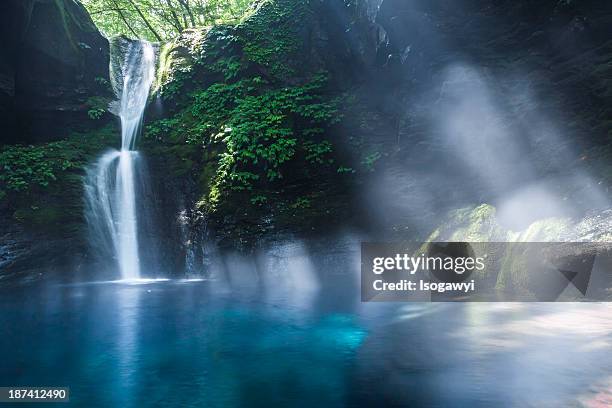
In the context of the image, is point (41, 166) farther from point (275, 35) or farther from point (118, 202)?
point (275, 35)

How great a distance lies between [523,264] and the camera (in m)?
7.23

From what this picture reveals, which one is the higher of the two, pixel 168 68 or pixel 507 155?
pixel 168 68

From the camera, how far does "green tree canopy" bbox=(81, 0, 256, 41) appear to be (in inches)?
937

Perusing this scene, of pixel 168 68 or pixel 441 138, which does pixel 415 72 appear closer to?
pixel 441 138

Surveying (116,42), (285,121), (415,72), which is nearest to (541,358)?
(415,72)

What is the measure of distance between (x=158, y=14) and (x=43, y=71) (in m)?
13.6

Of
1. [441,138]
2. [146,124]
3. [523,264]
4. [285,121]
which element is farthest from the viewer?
[146,124]

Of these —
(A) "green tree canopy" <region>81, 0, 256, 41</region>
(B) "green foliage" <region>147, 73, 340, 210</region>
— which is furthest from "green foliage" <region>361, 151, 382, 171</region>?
(A) "green tree canopy" <region>81, 0, 256, 41</region>

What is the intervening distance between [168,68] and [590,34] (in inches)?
520
